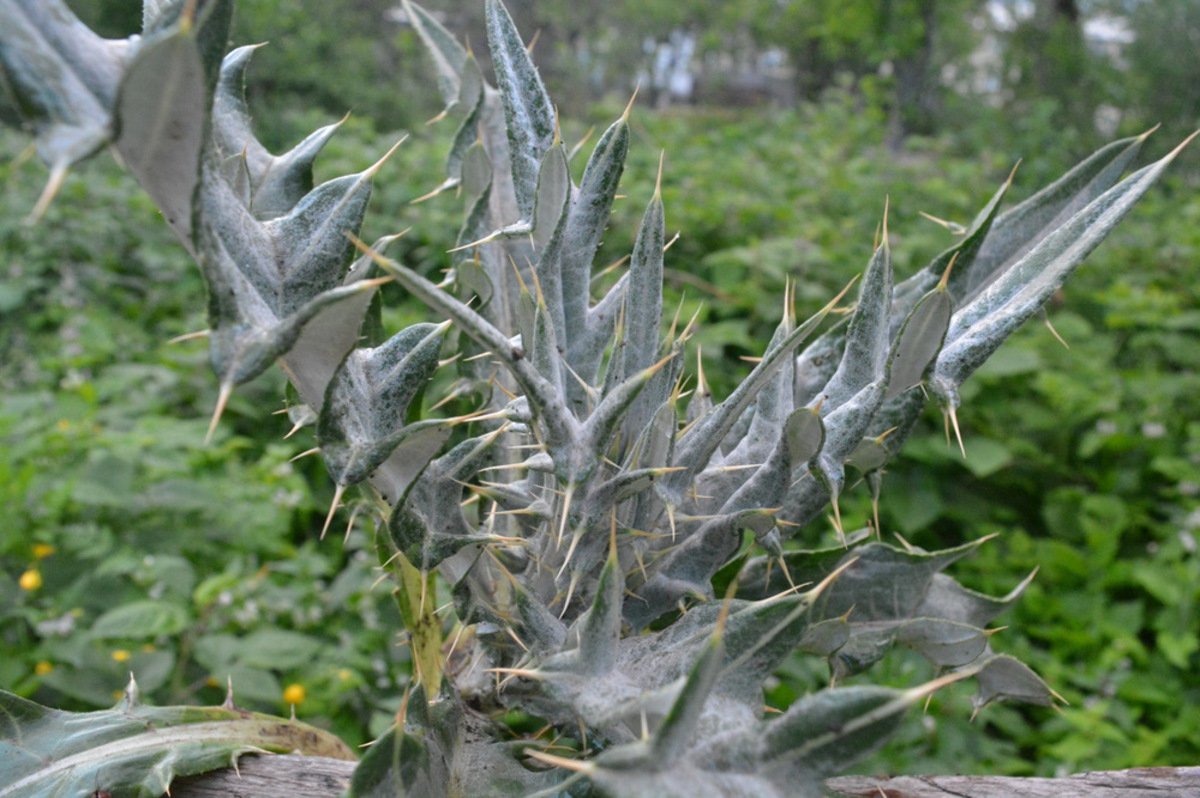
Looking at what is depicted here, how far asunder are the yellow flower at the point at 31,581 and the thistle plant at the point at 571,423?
1.30 m

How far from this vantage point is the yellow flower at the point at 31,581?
210 centimetres

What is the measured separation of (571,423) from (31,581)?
6.30 feet

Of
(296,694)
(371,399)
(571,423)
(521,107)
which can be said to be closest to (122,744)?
(371,399)

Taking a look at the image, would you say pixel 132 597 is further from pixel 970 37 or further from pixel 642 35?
pixel 642 35

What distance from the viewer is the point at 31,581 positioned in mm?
2105

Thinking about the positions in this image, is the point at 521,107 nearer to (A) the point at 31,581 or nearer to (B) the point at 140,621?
(B) the point at 140,621

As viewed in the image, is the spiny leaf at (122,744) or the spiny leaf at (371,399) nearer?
the spiny leaf at (371,399)

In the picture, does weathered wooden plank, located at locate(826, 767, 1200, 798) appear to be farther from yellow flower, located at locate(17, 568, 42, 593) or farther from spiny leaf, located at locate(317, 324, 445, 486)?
yellow flower, located at locate(17, 568, 42, 593)

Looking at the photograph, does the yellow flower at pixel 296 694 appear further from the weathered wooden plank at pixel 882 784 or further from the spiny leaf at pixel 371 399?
the spiny leaf at pixel 371 399

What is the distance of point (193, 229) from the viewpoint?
2.31 feet

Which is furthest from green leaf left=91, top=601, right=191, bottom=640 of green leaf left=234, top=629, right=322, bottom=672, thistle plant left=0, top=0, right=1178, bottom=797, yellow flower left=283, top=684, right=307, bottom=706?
thistle plant left=0, top=0, right=1178, bottom=797

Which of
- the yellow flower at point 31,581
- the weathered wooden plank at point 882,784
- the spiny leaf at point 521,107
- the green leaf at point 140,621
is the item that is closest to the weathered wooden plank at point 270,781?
the weathered wooden plank at point 882,784

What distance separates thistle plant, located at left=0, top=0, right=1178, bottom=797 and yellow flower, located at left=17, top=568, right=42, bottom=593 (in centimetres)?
130

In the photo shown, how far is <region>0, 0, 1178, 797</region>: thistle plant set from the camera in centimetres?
66
